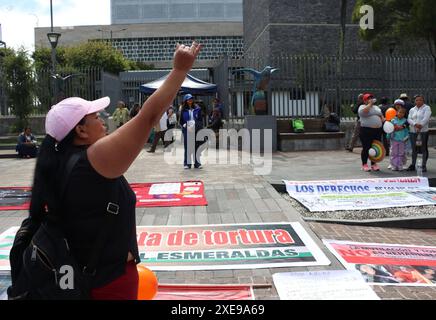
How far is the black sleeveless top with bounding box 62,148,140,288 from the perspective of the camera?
2141 mm

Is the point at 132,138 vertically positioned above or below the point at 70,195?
above

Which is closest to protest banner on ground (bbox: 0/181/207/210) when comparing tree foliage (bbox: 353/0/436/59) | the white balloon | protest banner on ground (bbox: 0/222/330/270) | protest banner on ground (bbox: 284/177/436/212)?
protest banner on ground (bbox: 0/222/330/270)

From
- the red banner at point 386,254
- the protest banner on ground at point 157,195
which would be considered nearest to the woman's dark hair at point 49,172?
the red banner at point 386,254

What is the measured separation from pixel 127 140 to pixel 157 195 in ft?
21.7

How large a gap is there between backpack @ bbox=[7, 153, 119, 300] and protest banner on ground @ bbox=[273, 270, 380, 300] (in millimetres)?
2283

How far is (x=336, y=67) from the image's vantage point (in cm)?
1744

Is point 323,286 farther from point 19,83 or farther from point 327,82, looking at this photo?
point 19,83

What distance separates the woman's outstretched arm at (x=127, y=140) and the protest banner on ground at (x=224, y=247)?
307 cm

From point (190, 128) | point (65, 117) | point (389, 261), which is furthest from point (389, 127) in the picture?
point (65, 117)

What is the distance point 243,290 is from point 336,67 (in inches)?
568

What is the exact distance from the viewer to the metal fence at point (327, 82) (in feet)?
56.2

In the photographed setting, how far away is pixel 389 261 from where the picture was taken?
5176 millimetres
